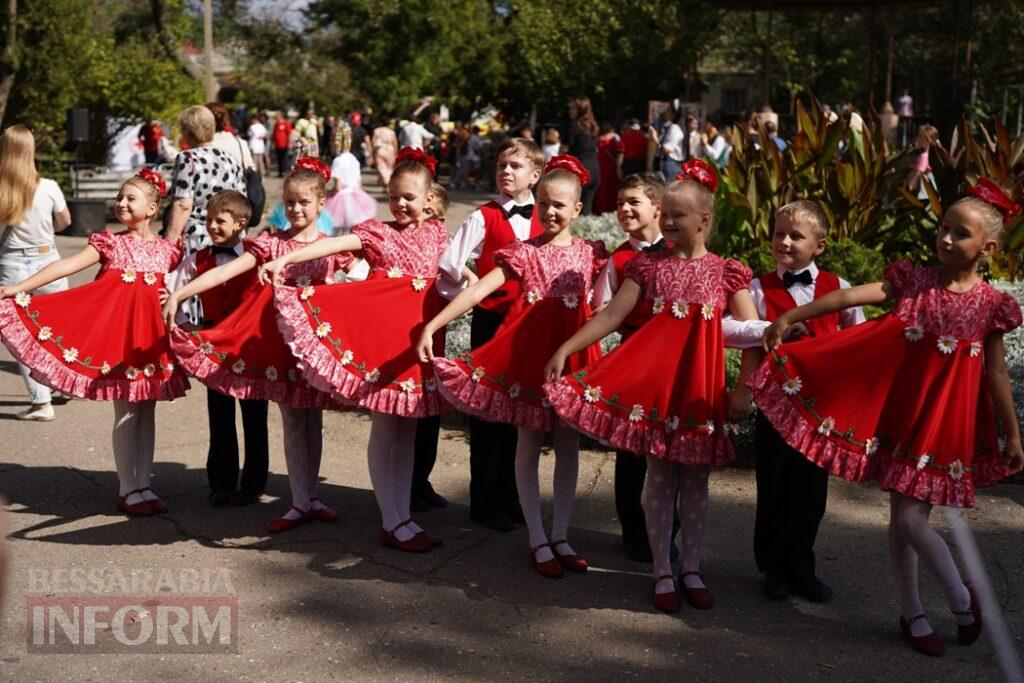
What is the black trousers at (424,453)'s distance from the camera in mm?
6016

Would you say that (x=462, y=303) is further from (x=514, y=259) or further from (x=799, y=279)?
(x=799, y=279)

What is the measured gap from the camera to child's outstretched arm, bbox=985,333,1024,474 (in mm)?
4305

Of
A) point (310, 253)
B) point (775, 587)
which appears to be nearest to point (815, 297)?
point (775, 587)

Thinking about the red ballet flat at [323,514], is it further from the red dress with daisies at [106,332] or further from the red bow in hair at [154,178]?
the red bow in hair at [154,178]

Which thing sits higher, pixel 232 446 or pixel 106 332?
pixel 106 332

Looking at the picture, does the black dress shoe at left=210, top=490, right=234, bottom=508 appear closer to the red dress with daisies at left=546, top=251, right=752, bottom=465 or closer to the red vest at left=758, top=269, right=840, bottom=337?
the red dress with daisies at left=546, top=251, right=752, bottom=465

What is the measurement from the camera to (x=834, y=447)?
443 centimetres

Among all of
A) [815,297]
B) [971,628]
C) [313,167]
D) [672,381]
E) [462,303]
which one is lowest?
[971,628]

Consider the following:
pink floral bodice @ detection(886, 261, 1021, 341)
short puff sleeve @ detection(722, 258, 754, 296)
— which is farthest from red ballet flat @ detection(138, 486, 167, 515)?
pink floral bodice @ detection(886, 261, 1021, 341)

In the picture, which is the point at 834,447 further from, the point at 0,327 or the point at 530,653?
the point at 0,327

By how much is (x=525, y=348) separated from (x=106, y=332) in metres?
2.08

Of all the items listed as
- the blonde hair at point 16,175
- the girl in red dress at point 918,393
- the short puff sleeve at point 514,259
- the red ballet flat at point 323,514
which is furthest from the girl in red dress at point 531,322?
the blonde hair at point 16,175

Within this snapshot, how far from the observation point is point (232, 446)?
598 centimetres

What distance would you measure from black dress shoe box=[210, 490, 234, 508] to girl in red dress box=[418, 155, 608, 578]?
160 centimetres
